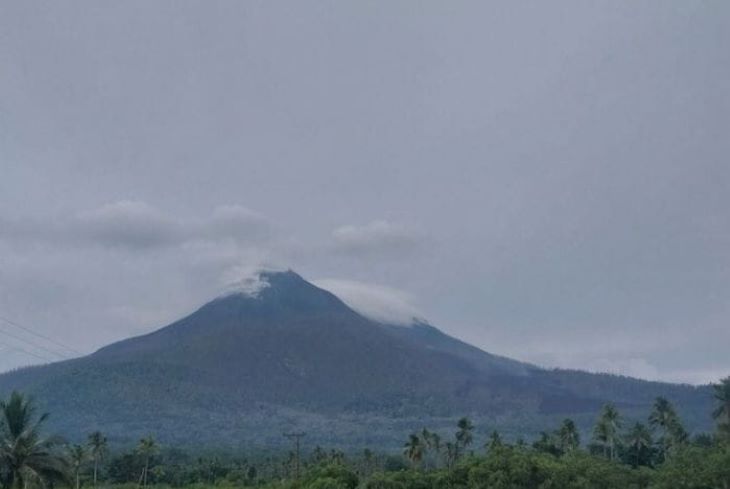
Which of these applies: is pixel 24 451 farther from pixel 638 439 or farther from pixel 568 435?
pixel 638 439

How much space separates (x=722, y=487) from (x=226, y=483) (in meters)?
40.4

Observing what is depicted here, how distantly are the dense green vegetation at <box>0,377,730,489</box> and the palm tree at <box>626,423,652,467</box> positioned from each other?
0.08m

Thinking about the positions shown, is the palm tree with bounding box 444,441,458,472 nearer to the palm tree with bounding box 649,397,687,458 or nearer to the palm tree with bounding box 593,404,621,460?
the palm tree with bounding box 593,404,621,460

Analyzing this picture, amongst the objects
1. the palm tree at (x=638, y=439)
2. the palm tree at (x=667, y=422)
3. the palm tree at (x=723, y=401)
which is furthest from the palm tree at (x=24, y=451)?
the palm tree at (x=638, y=439)

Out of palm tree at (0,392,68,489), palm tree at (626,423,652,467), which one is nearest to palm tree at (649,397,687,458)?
palm tree at (626,423,652,467)

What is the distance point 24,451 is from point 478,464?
22.0 metres

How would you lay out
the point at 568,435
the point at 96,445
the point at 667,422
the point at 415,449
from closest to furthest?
1. the point at 667,422
2. the point at 568,435
3. the point at 415,449
4. the point at 96,445

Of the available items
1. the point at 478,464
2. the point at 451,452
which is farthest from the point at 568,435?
the point at 478,464

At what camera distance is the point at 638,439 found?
71.7m

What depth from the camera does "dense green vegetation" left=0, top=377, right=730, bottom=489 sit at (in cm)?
2903

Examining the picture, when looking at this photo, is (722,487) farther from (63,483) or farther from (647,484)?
(63,483)

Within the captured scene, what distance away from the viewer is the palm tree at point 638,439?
235 feet

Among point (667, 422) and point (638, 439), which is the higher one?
point (667, 422)

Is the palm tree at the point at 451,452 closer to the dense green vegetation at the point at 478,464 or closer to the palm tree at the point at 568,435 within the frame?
the dense green vegetation at the point at 478,464
